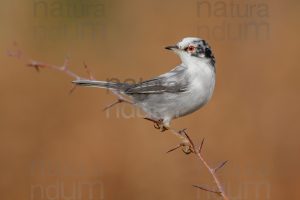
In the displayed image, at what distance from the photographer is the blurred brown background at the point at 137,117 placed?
8.02m

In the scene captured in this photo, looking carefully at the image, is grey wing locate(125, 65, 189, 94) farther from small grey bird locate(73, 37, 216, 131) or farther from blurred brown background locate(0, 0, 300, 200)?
blurred brown background locate(0, 0, 300, 200)

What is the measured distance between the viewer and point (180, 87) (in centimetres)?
527

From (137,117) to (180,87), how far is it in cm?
201

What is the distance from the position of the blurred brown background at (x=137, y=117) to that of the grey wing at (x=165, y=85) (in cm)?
209

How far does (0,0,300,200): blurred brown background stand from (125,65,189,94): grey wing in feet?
6.85

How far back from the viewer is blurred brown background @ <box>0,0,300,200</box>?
8023 mm

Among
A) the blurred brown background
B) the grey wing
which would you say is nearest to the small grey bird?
the grey wing

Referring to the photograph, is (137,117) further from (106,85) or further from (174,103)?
(106,85)

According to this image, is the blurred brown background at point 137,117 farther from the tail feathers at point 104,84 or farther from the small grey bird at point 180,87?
the tail feathers at point 104,84

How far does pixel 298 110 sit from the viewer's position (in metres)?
8.89

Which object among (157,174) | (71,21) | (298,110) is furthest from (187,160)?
(71,21)

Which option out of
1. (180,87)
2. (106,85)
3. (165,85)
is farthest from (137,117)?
(106,85)

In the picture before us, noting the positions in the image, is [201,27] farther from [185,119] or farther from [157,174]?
[157,174]

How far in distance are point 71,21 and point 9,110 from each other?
96.3 inches
